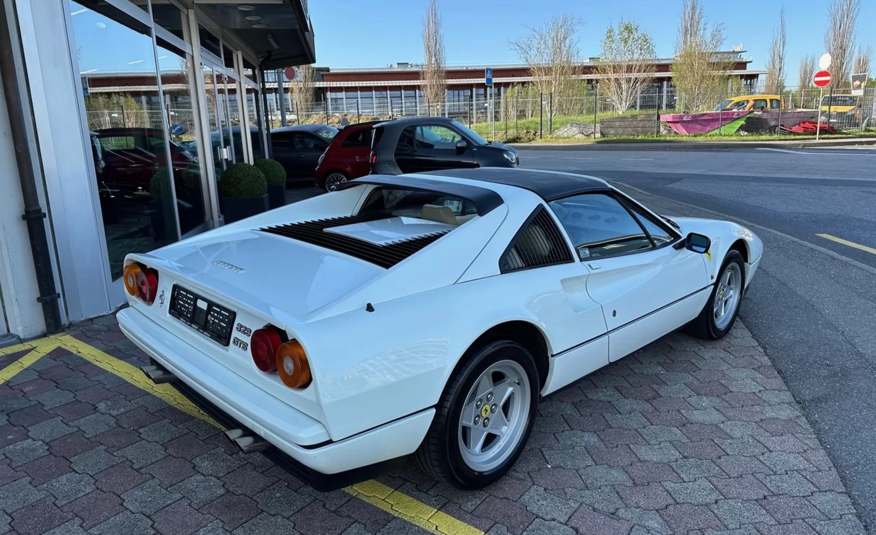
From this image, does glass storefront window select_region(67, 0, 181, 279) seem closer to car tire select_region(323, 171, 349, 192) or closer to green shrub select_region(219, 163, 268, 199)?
green shrub select_region(219, 163, 268, 199)

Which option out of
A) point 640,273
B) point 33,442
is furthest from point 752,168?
point 33,442

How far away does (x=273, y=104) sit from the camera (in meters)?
36.9

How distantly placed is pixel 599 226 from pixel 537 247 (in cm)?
76

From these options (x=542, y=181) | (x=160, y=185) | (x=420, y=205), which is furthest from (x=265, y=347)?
(x=160, y=185)

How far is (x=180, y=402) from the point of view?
3525 millimetres

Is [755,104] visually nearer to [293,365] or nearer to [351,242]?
[351,242]

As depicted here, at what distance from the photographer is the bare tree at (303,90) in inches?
1522

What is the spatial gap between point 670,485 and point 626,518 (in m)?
0.36

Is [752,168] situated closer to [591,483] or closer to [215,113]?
[215,113]

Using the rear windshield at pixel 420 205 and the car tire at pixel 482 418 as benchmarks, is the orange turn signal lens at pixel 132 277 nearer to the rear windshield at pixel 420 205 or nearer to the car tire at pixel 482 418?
the rear windshield at pixel 420 205

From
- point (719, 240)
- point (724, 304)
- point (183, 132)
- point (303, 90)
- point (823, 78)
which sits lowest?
point (724, 304)

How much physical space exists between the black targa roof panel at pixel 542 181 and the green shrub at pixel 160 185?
4128 millimetres

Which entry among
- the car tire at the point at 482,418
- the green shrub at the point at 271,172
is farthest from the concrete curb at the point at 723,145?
the car tire at the point at 482,418

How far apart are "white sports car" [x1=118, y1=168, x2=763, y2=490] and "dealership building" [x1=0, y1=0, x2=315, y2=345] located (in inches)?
77.0
